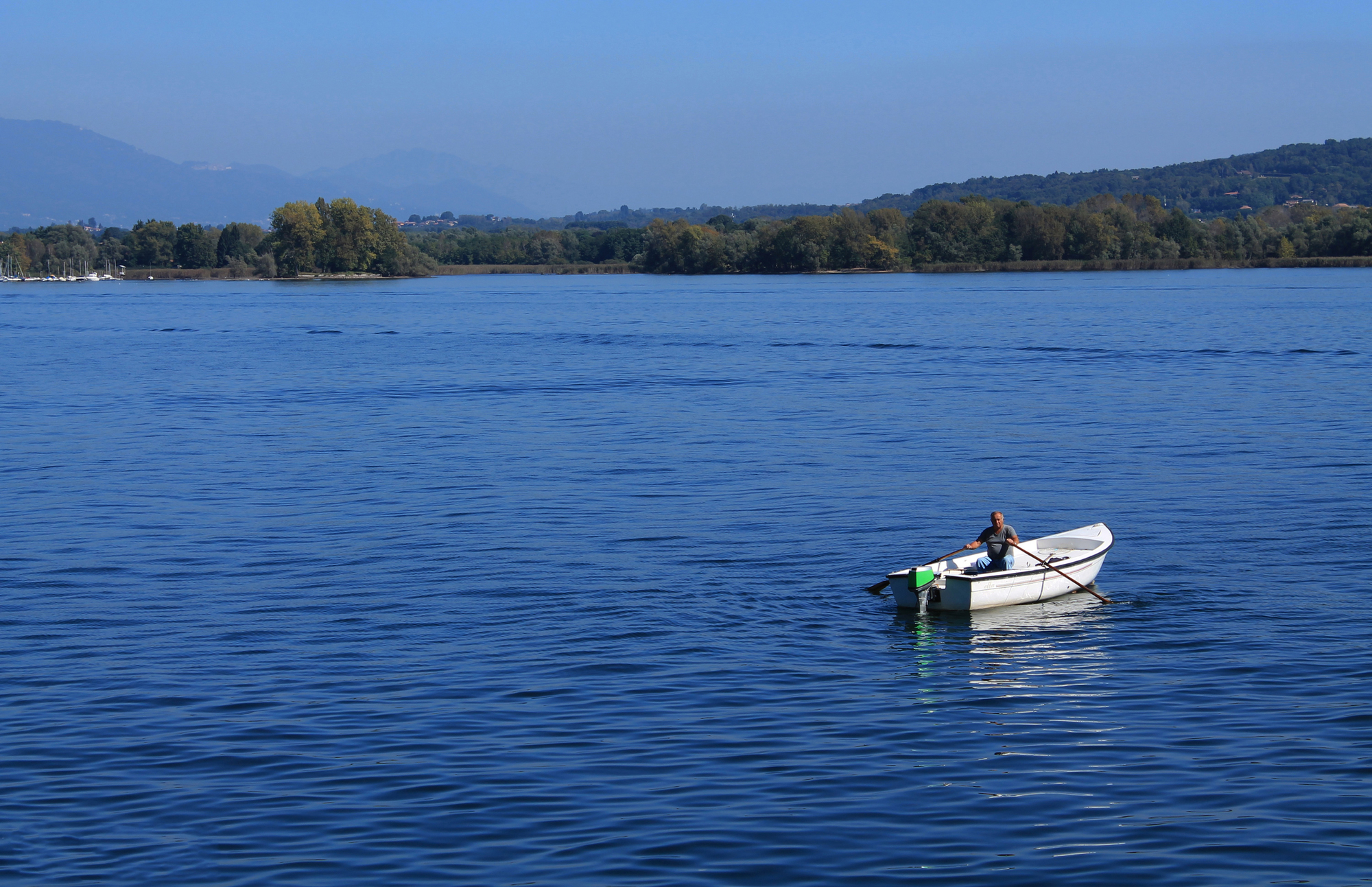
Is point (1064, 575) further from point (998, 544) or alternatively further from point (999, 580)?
point (999, 580)

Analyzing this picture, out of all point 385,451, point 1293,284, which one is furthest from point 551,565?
point 1293,284

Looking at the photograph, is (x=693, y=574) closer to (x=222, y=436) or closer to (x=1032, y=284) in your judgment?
(x=222, y=436)

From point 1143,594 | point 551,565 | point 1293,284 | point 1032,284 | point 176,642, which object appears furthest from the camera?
point 1032,284

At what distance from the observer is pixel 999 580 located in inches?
801

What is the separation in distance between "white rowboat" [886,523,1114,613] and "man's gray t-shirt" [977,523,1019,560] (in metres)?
0.26

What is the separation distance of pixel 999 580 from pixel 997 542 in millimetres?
773

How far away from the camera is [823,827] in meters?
12.4

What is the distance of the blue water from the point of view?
483 inches

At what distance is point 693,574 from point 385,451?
1876 cm

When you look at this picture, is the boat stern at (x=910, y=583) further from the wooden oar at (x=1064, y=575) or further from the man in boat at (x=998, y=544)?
the wooden oar at (x=1064, y=575)

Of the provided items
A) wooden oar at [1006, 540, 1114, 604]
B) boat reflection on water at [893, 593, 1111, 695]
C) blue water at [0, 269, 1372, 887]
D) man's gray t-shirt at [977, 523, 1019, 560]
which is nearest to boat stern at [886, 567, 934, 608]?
boat reflection on water at [893, 593, 1111, 695]

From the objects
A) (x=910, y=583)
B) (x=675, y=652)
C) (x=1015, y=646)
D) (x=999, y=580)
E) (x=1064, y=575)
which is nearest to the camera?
(x=675, y=652)

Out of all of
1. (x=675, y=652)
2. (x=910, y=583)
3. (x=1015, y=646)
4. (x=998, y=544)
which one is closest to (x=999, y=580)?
(x=998, y=544)

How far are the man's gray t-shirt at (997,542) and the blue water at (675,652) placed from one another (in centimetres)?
95
